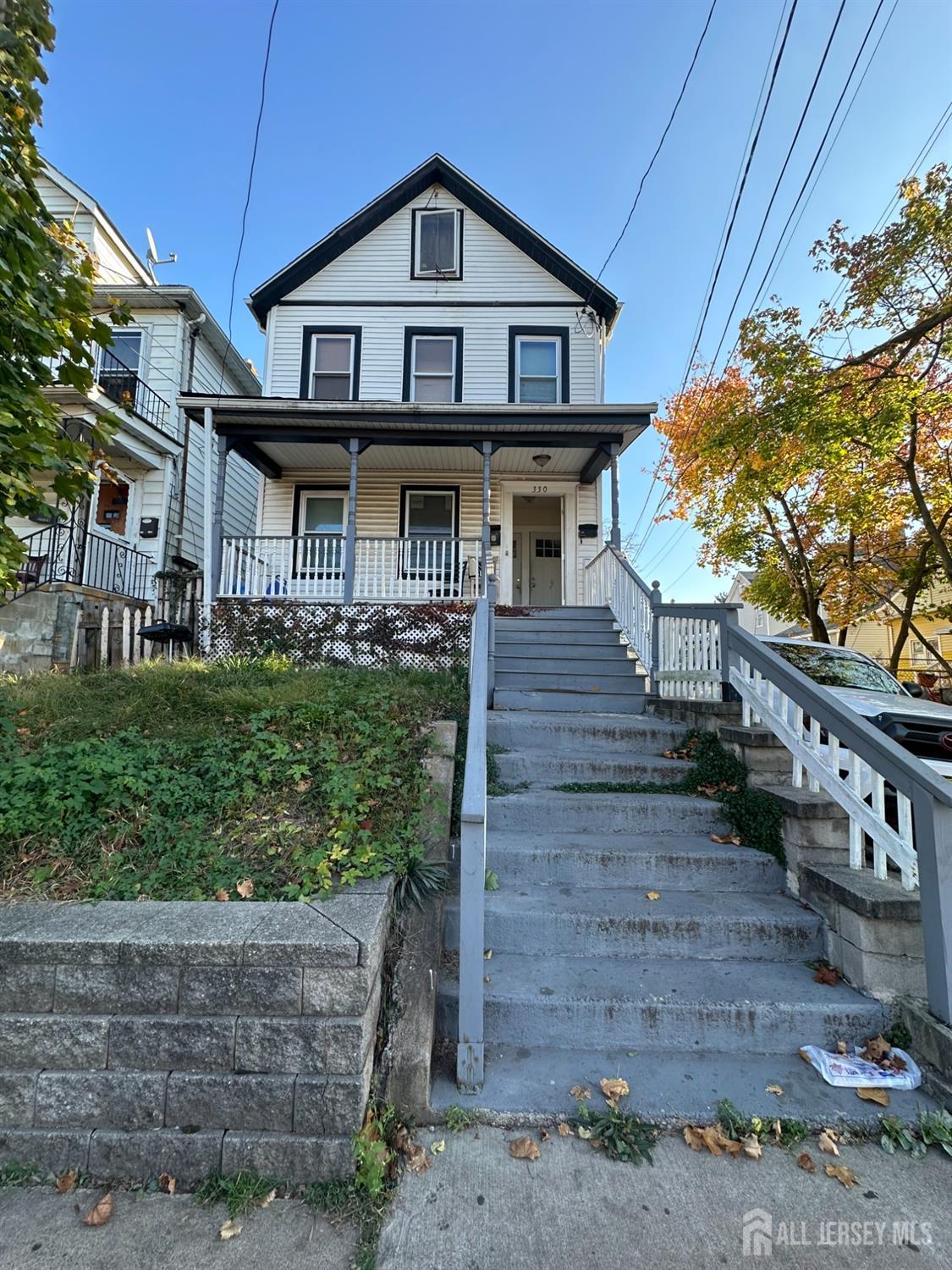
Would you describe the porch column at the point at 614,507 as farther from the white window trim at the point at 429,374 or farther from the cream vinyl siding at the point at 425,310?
the white window trim at the point at 429,374

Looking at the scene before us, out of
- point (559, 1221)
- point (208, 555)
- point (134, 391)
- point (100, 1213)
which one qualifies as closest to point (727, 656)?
point (559, 1221)

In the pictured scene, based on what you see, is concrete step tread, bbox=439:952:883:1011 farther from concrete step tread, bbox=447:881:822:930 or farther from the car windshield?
the car windshield

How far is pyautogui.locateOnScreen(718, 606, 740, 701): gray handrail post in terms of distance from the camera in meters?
4.67

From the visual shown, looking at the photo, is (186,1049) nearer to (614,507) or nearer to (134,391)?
(614,507)

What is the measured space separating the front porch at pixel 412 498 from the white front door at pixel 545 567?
0.02 metres

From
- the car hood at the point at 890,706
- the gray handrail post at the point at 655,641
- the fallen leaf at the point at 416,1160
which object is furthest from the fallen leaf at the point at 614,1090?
the gray handrail post at the point at 655,641

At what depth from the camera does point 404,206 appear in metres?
11.8

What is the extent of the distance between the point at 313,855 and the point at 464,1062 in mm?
1060

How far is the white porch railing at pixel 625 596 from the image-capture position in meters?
6.46

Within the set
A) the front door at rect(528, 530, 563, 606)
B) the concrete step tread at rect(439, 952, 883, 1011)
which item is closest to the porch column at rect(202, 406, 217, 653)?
the front door at rect(528, 530, 563, 606)

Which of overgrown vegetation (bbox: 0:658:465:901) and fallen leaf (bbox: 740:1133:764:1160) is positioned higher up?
overgrown vegetation (bbox: 0:658:465:901)

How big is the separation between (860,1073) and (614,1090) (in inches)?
40.8

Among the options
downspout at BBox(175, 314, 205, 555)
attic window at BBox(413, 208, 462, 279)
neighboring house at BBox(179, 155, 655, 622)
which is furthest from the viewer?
downspout at BBox(175, 314, 205, 555)

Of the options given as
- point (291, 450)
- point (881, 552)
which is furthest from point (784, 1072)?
point (881, 552)
